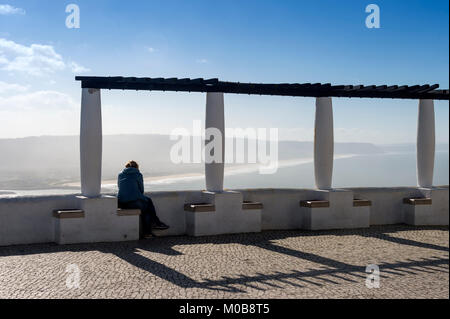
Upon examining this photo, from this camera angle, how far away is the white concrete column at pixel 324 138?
1212 centimetres

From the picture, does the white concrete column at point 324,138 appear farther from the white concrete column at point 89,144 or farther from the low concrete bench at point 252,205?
the white concrete column at point 89,144

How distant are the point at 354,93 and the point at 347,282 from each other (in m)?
6.36

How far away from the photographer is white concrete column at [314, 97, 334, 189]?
39.8ft

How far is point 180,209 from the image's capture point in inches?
434

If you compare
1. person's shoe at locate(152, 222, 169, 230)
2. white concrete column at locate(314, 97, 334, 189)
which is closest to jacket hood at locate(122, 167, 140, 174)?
person's shoe at locate(152, 222, 169, 230)

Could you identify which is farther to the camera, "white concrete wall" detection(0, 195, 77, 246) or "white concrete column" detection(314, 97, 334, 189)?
"white concrete column" detection(314, 97, 334, 189)

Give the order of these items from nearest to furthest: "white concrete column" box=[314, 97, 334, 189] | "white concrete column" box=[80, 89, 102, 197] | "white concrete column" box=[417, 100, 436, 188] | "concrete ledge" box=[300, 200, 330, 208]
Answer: "white concrete column" box=[80, 89, 102, 197] < "concrete ledge" box=[300, 200, 330, 208] < "white concrete column" box=[314, 97, 334, 189] < "white concrete column" box=[417, 100, 436, 188]

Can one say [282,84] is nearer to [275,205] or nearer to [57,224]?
[275,205]

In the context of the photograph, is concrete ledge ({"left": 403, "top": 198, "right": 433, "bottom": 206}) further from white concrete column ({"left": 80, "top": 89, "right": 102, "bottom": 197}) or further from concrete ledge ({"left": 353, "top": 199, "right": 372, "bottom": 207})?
white concrete column ({"left": 80, "top": 89, "right": 102, "bottom": 197})

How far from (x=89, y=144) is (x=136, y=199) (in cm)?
144

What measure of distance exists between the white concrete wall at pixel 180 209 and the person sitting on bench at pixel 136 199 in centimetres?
49

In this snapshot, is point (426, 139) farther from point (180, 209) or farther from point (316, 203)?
point (180, 209)

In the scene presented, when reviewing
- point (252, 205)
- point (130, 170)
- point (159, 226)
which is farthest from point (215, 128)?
point (159, 226)

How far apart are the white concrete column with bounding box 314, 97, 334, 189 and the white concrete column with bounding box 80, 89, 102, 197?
16.9 feet
